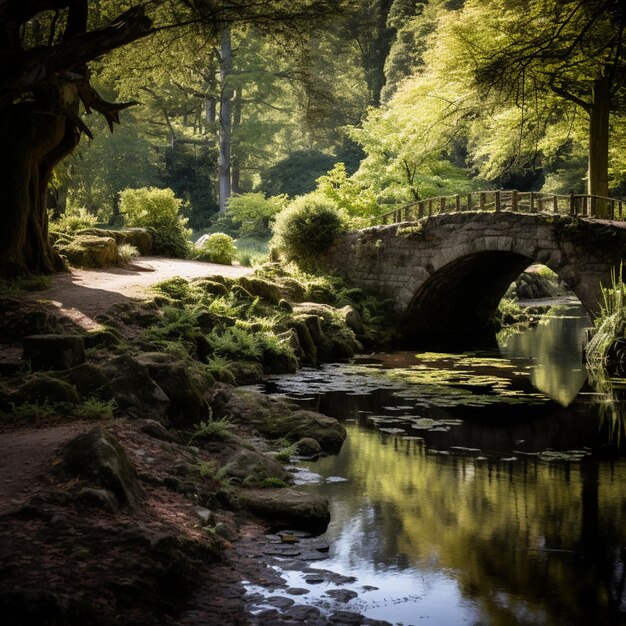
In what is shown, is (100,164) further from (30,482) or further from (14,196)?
(30,482)

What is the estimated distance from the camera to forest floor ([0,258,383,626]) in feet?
17.7

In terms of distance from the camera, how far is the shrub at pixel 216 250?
1073 inches

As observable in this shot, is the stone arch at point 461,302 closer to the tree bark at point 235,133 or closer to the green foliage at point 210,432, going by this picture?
the green foliage at point 210,432

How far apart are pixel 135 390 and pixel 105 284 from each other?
8.82 metres

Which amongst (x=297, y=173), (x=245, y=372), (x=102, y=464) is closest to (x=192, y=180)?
(x=297, y=173)

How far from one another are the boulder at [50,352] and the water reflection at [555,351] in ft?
27.0

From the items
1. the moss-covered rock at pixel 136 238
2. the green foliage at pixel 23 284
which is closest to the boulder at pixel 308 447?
the green foliage at pixel 23 284

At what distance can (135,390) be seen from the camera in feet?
32.7

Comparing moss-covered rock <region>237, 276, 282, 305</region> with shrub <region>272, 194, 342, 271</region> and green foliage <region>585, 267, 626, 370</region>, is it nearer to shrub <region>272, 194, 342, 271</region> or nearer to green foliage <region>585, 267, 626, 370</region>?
shrub <region>272, 194, 342, 271</region>

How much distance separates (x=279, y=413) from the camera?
38.7 feet

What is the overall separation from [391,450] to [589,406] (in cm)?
456

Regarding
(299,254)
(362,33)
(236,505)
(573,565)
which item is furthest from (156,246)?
(362,33)

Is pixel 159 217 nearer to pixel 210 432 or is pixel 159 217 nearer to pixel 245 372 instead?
pixel 245 372

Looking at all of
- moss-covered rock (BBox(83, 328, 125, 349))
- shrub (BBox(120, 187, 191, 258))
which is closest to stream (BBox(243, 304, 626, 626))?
moss-covered rock (BBox(83, 328, 125, 349))
